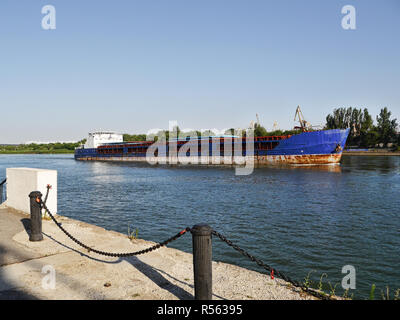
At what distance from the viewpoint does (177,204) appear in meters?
18.6

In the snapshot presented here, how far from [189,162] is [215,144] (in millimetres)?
7517

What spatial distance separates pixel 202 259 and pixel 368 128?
105 meters

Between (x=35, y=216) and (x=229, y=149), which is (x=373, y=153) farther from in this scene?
(x=35, y=216)

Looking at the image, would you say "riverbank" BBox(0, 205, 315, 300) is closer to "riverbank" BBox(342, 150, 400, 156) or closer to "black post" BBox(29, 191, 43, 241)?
"black post" BBox(29, 191, 43, 241)

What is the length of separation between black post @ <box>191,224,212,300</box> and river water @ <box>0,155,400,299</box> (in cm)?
417

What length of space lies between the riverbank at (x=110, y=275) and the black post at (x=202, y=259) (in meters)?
0.45

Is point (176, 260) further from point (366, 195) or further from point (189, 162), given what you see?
point (189, 162)

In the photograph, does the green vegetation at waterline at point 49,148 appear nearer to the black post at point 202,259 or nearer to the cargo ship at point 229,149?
the cargo ship at point 229,149

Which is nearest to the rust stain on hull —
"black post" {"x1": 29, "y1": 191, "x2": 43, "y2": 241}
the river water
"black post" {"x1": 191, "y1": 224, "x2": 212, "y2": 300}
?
the river water

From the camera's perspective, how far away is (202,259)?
13.6 feet

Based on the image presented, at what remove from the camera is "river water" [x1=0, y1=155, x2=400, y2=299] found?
8.97 meters

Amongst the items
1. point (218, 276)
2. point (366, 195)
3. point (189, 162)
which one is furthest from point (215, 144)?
point (218, 276)

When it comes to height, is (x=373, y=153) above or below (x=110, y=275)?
above
